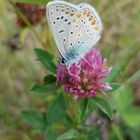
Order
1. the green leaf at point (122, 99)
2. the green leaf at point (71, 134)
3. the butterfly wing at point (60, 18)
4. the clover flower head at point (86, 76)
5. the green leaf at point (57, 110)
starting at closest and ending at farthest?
1. the butterfly wing at point (60, 18)
2. the clover flower head at point (86, 76)
3. the green leaf at point (71, 134)
4. the green leaf at point (57, 110)
5. the green leaf at point (122, 99)

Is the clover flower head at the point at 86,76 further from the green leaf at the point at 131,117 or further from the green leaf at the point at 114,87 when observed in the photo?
the green leaf at the point at 131,117

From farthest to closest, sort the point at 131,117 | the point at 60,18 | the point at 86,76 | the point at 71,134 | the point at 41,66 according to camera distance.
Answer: the point at 41,66 → the point at 131,117 → the point at 71,134 → the point at 86,76 → the point at 60,18

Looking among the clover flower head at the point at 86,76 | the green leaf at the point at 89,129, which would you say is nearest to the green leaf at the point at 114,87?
the clover flower head at the point at 86,76

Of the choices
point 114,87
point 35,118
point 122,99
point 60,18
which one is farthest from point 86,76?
point 122,99

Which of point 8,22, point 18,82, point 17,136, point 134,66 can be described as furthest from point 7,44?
point 134,66

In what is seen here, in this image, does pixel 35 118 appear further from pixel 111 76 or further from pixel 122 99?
pixel 122 99

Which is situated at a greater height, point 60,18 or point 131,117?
point 60,18

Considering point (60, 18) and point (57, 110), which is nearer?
point (60, 18)
